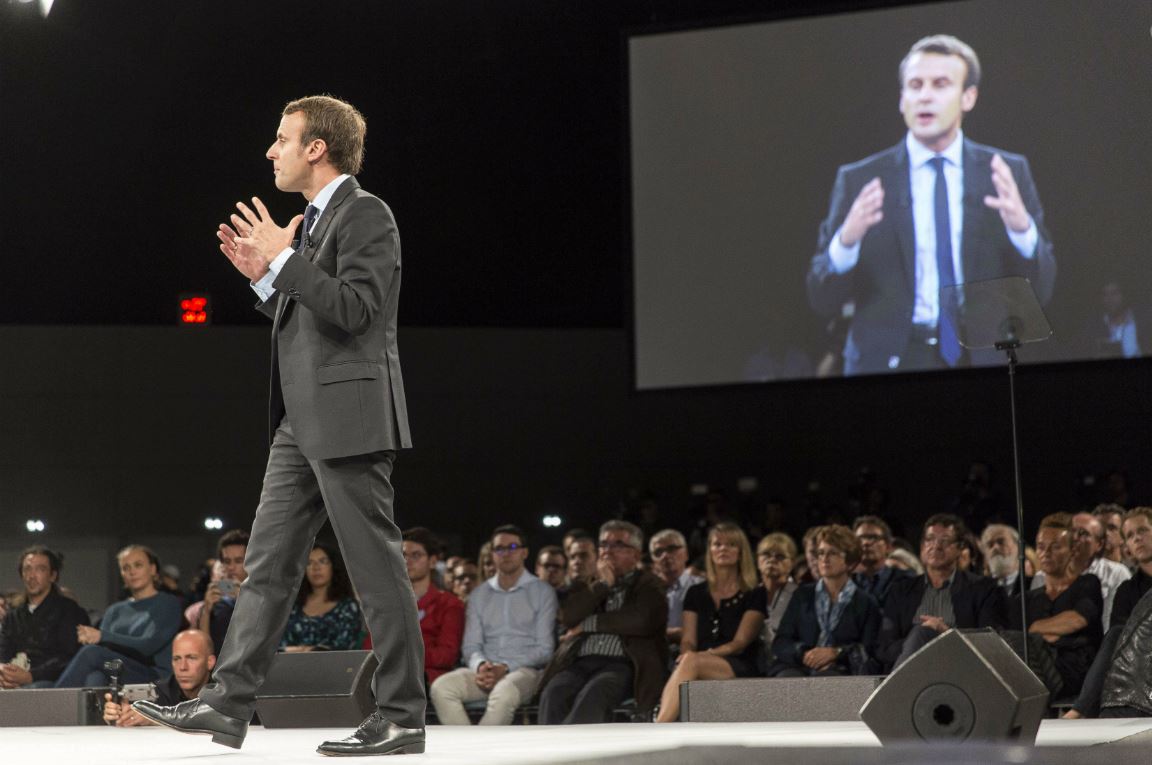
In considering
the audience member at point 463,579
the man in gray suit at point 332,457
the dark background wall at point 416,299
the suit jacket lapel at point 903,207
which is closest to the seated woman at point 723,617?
the audience member at point 463,579

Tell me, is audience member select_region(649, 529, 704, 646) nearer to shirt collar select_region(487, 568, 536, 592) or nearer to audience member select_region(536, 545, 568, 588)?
audience member select_region(536, 545, 568, 588)

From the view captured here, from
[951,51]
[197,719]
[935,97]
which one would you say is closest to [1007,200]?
[935,97]


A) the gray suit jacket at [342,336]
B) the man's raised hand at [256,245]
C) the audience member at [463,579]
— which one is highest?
the man's raised hand at [256,245]

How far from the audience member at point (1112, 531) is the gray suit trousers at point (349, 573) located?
12.6 ft

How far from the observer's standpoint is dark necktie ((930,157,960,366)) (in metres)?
7.03

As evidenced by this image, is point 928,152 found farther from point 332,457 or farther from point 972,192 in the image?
point 332,457

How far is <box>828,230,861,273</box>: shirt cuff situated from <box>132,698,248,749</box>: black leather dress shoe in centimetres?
545

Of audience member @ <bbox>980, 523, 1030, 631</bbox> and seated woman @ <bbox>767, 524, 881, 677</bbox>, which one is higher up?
audience member @ <bbox>980, 523, 1030, 631</bbox>

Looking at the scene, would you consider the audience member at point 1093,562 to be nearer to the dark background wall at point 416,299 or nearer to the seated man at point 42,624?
the dark background wall at point 416,299

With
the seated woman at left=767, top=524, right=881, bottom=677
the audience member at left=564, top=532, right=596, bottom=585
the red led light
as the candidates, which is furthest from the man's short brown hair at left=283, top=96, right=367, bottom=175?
the red led light

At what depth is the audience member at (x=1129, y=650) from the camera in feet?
13.0

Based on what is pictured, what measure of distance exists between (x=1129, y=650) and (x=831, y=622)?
120 cm

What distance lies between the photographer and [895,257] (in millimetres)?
7168

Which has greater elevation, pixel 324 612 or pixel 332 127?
pixel 332 127
